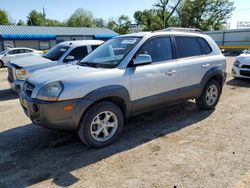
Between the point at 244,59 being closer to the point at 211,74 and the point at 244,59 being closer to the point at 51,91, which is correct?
the point at 211,74

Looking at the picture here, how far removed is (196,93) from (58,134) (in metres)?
3.00

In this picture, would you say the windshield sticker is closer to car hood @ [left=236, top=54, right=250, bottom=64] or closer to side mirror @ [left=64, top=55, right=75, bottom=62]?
side mirror @ [left=64, top=55, right=75, bottom=62]

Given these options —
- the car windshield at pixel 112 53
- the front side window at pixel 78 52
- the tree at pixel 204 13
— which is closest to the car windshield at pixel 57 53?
the front side window at pixel 78 52

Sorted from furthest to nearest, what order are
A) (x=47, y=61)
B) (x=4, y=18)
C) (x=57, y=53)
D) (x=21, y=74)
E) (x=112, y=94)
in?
(x=4, y=18) < (x=57, y=53) < (x=47, y=61) < (x=21, y=74) < (x=112, y=94)

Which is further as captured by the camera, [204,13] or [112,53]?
[204,13]

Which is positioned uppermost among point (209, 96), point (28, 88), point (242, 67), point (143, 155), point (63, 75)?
point (63, 75)

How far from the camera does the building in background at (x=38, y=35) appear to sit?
99.3 ft

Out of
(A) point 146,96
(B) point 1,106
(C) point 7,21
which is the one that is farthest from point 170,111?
(C) point 7,21

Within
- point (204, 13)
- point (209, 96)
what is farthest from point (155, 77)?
point (204, 13)

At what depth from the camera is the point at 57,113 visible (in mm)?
3701

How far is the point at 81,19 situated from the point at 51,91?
80953 mm

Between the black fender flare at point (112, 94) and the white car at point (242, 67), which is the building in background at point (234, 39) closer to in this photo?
the white car at point (242, 67)

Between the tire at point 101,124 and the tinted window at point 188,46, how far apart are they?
1957 mm

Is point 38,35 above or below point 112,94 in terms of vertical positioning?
above
